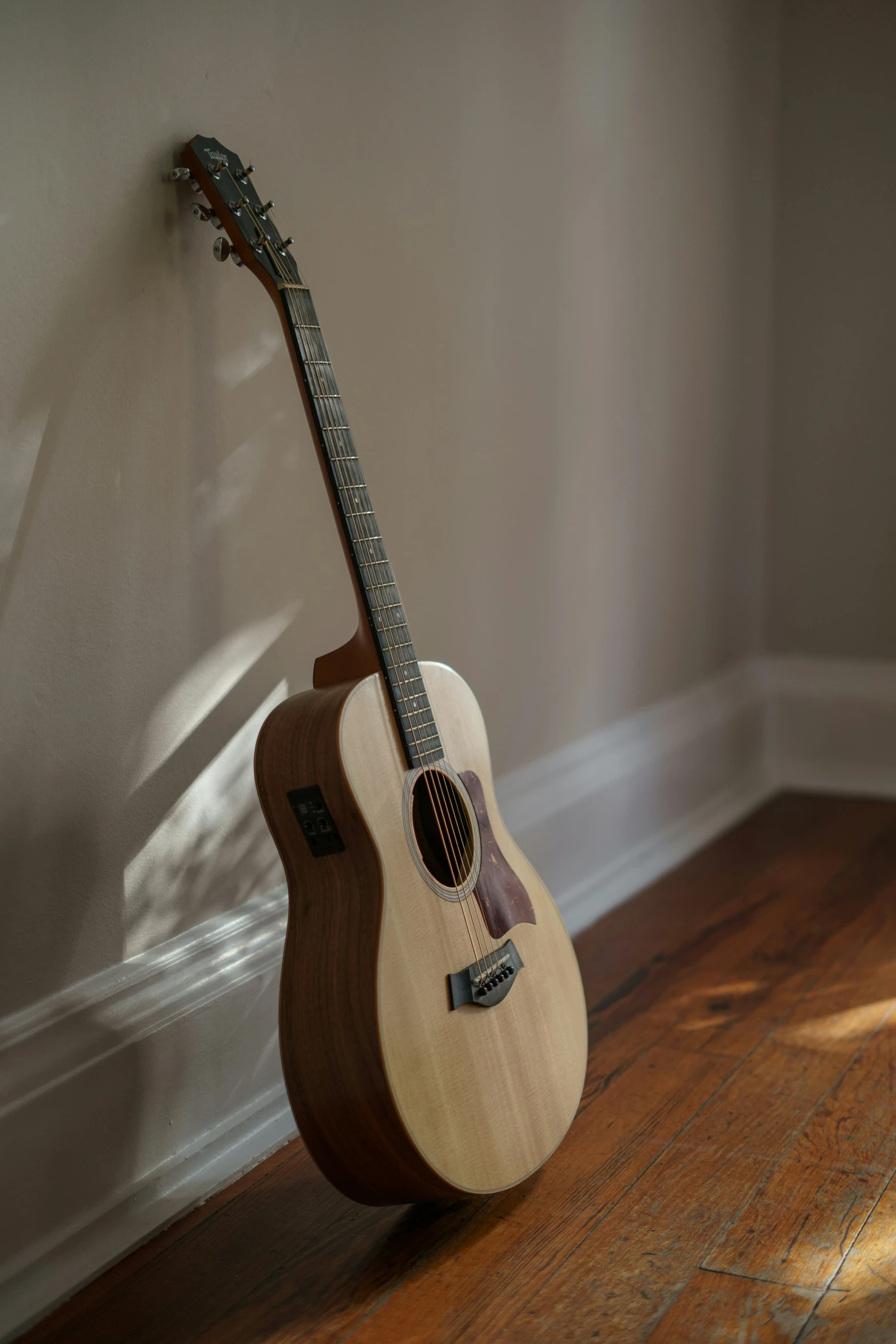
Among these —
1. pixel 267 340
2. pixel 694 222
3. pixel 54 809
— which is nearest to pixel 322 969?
pixel 54 809


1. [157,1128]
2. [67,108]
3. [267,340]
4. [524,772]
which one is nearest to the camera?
[67,108]

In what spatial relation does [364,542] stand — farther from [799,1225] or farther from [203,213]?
[799,1225]

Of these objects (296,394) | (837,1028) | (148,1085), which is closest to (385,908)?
(148,1085)

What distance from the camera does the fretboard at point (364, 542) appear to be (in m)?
1.42

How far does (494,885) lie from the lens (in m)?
1.48

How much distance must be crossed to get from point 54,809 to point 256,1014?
454mm

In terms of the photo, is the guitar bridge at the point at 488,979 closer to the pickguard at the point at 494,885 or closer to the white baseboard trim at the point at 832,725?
the pickguard at the point at 494,885

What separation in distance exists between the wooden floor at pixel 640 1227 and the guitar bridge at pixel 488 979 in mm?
273

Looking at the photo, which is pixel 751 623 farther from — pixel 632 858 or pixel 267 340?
pixel 267 340

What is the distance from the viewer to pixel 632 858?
2.69 metres

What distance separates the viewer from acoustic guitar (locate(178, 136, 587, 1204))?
131cm

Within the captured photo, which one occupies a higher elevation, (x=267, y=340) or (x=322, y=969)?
(x=267, y=340)

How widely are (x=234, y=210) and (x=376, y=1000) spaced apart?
0.88m

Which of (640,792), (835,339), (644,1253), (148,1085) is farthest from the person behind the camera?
(835,339)
